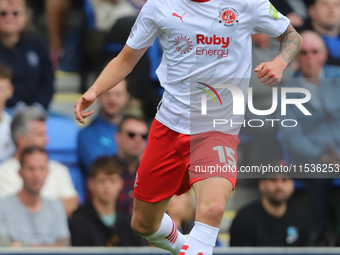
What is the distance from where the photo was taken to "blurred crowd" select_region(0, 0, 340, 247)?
195 inches

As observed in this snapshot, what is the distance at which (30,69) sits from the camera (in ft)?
18.6

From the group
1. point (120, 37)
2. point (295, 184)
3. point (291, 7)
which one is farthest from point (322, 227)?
point (120, 37)

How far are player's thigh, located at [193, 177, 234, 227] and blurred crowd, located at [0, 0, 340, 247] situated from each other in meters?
1.83

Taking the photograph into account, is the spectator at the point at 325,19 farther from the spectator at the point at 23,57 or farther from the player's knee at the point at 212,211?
the player's knee at the point at 212,211

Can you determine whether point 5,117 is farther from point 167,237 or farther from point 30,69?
point 167,237

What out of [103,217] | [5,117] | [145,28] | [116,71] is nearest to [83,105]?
[116,71]

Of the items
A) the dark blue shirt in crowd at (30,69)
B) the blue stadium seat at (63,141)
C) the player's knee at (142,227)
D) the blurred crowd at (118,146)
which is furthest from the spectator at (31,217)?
the player's knee at (142,227)

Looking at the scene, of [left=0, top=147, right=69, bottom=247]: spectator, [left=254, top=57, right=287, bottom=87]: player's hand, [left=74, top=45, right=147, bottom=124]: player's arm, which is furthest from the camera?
[left=0, top=147, right=69, bottom=247]: spectator

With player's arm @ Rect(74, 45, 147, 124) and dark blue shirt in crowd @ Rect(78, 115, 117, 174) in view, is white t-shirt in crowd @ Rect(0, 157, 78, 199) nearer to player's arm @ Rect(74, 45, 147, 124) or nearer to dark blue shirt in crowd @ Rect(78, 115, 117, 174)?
dark blue shirt in crowd @ Rect(78, 115, 117, 174)

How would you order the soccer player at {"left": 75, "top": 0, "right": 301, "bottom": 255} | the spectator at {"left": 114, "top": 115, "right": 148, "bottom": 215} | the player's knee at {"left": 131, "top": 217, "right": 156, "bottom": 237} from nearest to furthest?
the soccer player at {"left": 75, "top": 0, "right": 301, "bottom": 255}, the player's knee at {"left": 131, "top": 217, "right": 156, "bottom": 237}, the spectator at {"left": 114, "top": 115, "right": 148, "bottom": 215}

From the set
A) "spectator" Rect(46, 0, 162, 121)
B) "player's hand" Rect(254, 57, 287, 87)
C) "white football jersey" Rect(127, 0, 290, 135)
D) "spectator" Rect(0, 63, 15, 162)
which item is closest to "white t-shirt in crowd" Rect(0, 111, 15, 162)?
"spectator" Rect(0, 63, 15, 162)

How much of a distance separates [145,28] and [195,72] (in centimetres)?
45

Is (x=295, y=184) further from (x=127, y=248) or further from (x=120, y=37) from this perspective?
(x=120, y=37)

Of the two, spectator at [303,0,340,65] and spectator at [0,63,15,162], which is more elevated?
spectator at [303,0,340,65]
